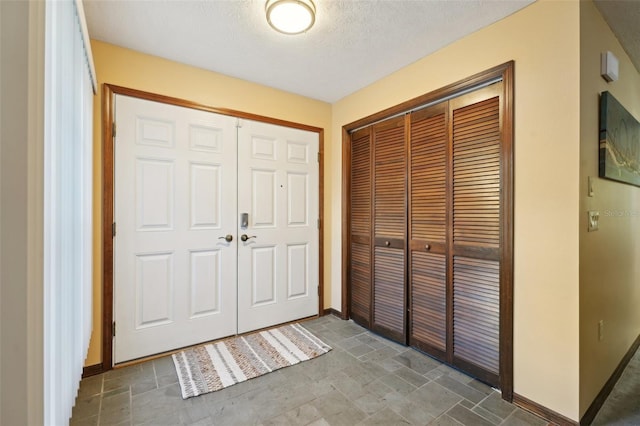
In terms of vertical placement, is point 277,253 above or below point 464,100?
below

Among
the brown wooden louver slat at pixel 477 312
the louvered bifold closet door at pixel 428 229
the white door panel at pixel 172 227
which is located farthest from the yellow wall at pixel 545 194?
the white door panel at pixel 172 227

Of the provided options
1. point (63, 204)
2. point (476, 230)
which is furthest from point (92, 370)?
point (476, 230)

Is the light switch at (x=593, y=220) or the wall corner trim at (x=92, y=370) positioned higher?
the light switch at (x=593, y=220)

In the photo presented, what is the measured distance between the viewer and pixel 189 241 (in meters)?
2.45

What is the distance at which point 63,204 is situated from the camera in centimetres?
114

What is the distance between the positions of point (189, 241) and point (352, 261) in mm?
1636

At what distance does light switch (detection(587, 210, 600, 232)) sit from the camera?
162cm

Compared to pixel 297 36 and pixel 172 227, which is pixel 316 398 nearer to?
pixel 172 227

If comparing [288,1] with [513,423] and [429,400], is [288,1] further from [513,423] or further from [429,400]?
[513,423]

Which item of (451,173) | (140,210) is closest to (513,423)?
(451,173)

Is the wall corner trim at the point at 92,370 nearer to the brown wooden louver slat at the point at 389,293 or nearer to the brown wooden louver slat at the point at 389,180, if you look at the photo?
the brown wooden louver slat at the point at 389,293

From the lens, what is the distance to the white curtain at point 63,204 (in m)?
0.90

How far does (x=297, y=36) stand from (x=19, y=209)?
1891 millimetres

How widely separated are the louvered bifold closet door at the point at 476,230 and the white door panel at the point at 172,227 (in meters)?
1.89
